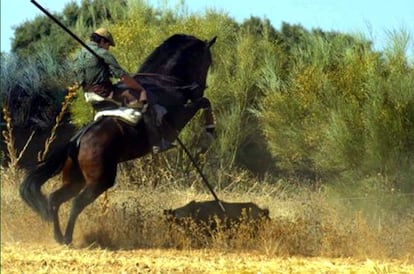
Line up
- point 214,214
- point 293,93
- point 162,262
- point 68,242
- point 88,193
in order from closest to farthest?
point 162,262
point 68,242
point 88,193
point 214,214
point 293,93

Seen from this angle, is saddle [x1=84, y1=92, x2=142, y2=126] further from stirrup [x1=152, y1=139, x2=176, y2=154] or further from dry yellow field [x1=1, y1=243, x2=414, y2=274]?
dry yellow field [x1=1, y1=243, x2=414, y2=274]

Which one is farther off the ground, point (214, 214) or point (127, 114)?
point (127, 114)

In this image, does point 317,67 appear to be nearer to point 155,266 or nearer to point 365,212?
point 365,212

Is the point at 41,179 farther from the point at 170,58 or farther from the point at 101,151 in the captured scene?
the point at 170,58

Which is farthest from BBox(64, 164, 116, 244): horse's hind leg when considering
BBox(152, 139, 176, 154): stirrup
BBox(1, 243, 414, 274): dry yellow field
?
BBox(152, 139, 176, 154): stirrup

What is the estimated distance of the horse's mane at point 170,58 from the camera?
1227 cm

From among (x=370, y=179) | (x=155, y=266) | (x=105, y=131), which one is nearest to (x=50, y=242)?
(x=105, y=131)

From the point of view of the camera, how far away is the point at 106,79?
11.4m

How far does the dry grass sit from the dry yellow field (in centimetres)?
1

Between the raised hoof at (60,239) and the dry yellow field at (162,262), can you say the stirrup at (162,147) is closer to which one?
the dry yellow field at (162,262)

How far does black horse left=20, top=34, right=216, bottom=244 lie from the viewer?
37.4ft

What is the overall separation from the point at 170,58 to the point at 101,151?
167 cm

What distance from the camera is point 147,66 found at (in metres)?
12.3

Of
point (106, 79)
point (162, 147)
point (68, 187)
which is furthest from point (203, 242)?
point (106, 79)
